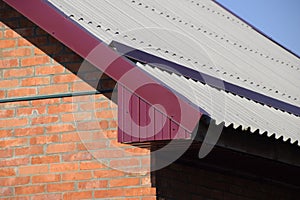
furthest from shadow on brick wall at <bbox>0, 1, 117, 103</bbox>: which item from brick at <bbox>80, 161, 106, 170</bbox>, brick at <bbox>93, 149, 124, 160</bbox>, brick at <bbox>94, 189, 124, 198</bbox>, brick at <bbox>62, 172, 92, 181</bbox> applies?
brick at <bbox>94, 189, 124, 198</bbox>

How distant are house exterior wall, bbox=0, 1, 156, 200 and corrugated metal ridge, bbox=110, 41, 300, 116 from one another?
33cm

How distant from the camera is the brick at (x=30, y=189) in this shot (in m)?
7.14

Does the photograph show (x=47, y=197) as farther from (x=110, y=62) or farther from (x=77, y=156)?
(x=110, y=62)

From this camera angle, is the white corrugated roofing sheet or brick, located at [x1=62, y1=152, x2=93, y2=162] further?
the white corrugated roofing sheet

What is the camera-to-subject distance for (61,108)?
723 cm

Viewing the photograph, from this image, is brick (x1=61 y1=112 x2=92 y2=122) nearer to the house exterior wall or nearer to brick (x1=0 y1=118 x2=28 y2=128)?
the house exterior wall

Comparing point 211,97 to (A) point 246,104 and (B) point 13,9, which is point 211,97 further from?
(B) point 13,9

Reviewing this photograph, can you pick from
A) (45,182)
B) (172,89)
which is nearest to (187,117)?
(172,89)

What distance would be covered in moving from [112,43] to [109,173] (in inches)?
41.2

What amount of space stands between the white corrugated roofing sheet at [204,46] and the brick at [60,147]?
0.95m

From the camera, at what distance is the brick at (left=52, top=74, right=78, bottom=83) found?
23.9ft

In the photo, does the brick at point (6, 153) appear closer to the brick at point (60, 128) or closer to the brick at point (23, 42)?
the brick at point (60, 128)

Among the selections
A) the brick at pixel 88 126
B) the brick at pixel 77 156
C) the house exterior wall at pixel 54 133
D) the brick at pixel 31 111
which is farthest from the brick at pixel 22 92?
the brick at pixel 77 156

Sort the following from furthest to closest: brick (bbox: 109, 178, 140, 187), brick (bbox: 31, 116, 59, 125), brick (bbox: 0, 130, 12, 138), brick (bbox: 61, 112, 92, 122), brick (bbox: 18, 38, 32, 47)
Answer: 1. brick (bbox: 18, 38, 32, 47)
2. brick (bbox: 0, 130, 12, 138)
3. brick (bbox: 31, 116, 59, 125)
4. brick (bbox: 61, 112, 92, 122)
5. brick (bbox: 109, 178, 140, 187)
